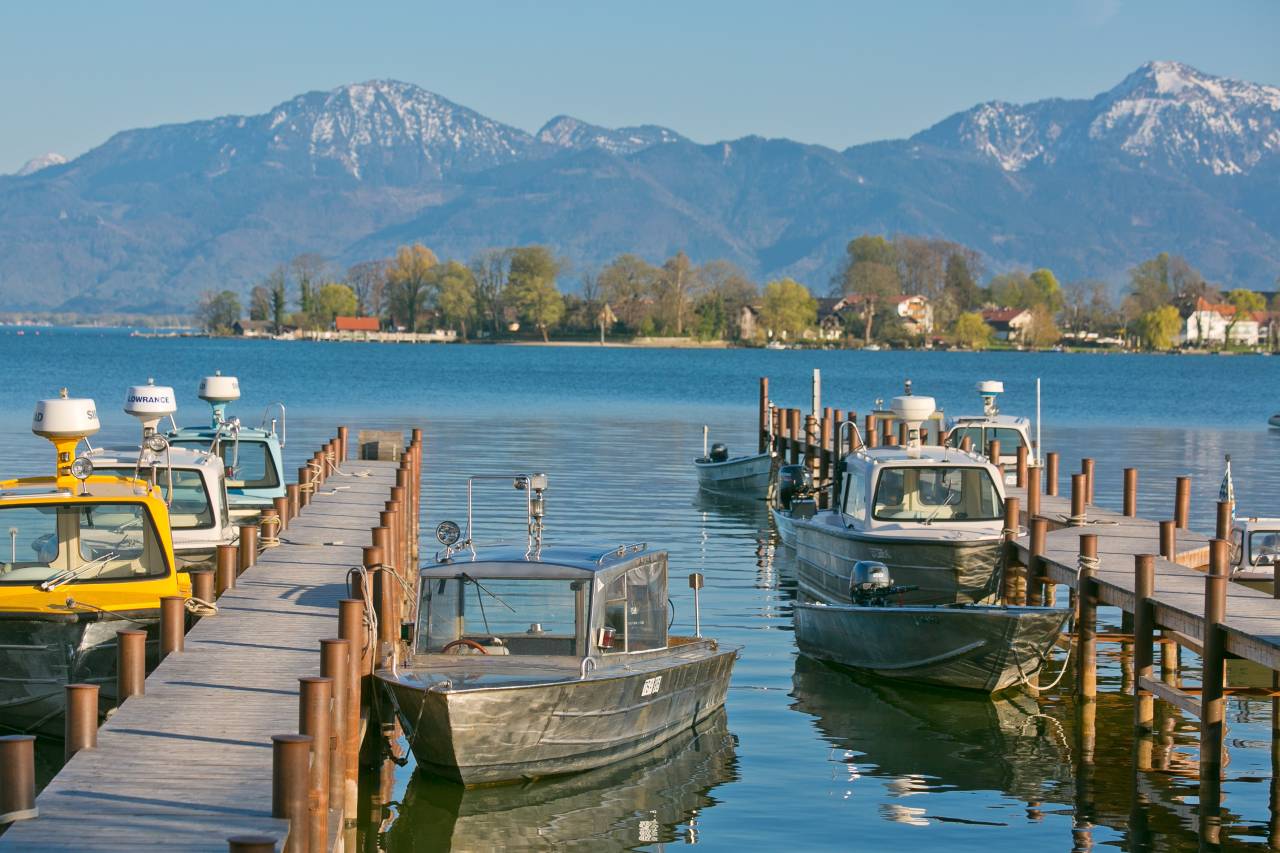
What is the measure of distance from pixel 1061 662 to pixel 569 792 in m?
9.94

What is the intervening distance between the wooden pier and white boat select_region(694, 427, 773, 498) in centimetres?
2574

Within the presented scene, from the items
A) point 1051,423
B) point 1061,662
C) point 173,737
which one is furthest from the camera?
point 1051,423

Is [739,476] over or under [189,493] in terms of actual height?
under

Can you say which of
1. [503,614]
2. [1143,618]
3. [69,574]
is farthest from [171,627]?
[1143,618]

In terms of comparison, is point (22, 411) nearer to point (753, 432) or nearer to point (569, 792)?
point (753, 432)

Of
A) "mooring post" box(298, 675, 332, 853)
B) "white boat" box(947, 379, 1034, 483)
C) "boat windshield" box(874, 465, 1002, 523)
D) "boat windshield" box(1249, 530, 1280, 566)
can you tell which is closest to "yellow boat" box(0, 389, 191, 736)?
"mooring post" box(298, 675, 332, 853)

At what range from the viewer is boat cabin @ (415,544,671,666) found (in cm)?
Answer: 1731

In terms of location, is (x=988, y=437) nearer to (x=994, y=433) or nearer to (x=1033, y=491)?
(x=994, y=433)

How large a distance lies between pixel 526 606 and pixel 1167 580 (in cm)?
792

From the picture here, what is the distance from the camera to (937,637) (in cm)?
2133

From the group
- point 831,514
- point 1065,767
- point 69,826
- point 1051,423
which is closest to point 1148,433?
point 1051,423

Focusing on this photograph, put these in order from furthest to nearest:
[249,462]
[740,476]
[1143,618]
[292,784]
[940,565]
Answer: [740,476] < [249,462] < [940,565] < [1143,618] < [292,784]

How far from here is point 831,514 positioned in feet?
88.2

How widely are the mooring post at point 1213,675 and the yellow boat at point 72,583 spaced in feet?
33.3
